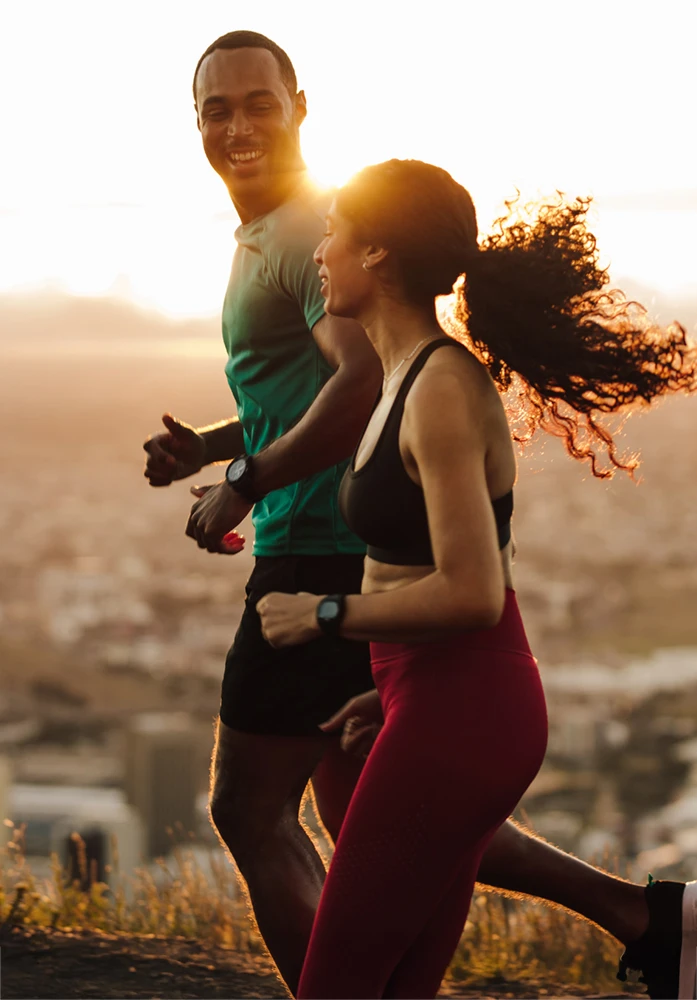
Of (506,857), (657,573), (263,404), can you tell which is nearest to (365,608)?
(263,404)

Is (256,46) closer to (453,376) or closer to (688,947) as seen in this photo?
(453,376)

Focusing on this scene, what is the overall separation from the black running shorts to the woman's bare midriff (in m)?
0.53

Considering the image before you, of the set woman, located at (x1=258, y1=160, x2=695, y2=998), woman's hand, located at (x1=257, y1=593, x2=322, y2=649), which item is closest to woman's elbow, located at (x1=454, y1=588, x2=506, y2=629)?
woman, located at (x1=258, y1=160, x2=695, y2=998)

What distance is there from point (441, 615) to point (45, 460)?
75.9 metres

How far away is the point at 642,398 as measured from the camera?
7.48ft

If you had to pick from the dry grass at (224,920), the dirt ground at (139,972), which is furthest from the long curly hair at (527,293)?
the dry grass at (224,920)

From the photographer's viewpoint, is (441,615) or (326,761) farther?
(326,761)

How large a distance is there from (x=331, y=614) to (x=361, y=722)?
337 mm

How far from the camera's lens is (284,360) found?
2781 millimetres

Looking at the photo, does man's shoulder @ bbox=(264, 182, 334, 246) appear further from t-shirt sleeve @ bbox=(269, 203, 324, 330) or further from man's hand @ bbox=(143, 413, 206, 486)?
man's hand @ bbox=(143, 413, 206, 486)

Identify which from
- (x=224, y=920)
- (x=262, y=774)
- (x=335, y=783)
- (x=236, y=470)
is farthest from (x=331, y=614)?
(x=224, y=920)

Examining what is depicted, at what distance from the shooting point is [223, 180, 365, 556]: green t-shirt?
273cm

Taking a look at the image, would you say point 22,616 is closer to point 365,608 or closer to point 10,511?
point 10,511

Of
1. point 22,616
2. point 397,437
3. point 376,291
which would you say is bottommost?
point 22,616
